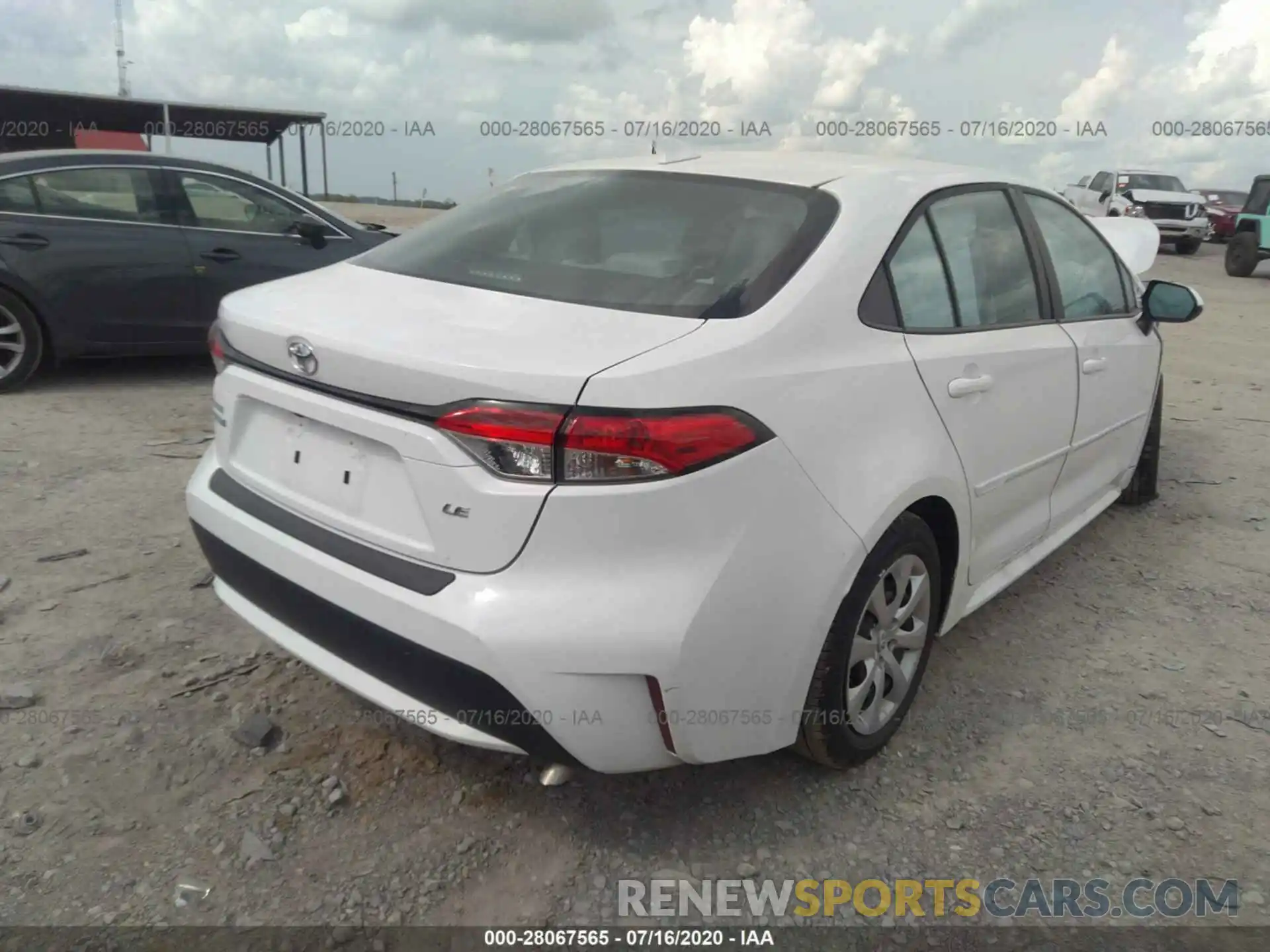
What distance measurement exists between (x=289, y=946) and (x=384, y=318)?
1334 millimetres

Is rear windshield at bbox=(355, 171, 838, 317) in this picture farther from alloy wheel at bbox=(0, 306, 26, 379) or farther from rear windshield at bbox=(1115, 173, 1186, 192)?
rear windshield at bbox=(1115, 173, 1186, 192)

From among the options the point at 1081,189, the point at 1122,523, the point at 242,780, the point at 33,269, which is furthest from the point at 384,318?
the point at 1081,189

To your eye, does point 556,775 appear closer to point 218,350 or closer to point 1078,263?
point 218,350

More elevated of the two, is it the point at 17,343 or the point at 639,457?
the point at 639,457

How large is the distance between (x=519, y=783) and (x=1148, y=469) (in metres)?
3.56

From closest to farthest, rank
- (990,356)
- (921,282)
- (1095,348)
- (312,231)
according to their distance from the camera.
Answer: (921,282)
(990,356)
(1095,348)
(312,231)

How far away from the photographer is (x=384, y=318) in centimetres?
216

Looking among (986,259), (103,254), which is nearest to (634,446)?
(986,259)

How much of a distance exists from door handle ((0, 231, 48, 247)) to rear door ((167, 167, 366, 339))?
81 cm

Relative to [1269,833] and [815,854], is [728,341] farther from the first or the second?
[1269,833]

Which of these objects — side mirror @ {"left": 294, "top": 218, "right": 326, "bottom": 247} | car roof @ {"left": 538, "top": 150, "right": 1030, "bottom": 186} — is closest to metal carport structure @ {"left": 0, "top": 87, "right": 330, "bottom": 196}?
side mirror @ {"left": 294, "top": 218, "right": 326, "bottom": 247}

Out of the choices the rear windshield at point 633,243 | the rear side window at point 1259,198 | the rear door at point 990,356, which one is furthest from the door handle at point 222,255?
the rear side window at point 1259,198

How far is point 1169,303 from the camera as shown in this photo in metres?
3.87

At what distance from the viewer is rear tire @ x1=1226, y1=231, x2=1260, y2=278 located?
56.5 ft
